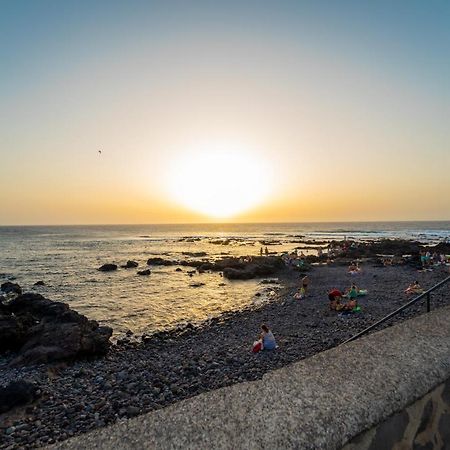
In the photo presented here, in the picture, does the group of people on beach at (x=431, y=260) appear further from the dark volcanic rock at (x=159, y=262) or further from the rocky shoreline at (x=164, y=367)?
the dark volcanic rock at (x=159, y=262)

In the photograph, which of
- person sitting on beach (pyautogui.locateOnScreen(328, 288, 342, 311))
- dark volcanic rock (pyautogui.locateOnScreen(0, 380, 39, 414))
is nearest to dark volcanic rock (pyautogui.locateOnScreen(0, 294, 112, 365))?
dark volcanic rock (pyautogui.locateOnScreen(0, 380, 39, 414))

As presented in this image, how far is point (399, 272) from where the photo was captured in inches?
1081

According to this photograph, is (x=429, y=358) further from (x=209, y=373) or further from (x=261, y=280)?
(x=261, y=280)

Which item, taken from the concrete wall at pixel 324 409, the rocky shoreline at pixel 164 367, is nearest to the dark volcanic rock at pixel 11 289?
the rocky shoreline at pixel 164 367

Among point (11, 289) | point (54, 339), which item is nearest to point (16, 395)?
point (54, 339)

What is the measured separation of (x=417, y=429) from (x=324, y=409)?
2.74 ft

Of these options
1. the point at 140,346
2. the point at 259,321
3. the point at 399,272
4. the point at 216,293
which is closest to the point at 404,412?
the point at 140,346

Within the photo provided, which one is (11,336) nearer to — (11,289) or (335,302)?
(335,302)

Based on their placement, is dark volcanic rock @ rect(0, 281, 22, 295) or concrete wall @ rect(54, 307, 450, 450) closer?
concrete wall @ rect(54, 307, 450, 450)

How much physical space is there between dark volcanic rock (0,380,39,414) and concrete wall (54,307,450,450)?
7297mm

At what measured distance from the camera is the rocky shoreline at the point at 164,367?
7086mm

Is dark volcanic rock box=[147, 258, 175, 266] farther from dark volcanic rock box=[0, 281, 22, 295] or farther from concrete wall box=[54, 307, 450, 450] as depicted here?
concrete wall box=[54, 307, 450, 450]

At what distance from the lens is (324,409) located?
1920 mm

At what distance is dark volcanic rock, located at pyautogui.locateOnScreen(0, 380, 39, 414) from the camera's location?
7539 mm
